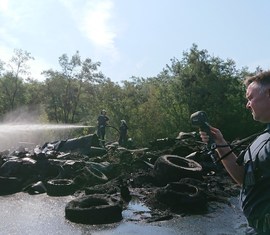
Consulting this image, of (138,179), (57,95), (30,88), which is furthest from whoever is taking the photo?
(30,88)

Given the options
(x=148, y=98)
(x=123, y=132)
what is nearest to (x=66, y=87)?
(x=148, y=98)

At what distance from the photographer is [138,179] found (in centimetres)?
1348

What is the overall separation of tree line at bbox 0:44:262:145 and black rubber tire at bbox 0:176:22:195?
2693cm

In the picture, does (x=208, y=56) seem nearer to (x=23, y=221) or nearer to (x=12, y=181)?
(x=12, y=181)

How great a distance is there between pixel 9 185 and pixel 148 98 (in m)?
44.2

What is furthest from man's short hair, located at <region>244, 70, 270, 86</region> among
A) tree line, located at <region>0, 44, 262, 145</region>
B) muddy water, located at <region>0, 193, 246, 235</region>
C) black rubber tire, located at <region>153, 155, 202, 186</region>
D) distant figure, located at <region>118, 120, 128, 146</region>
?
tree line, located at <region>0, 44, 262, 145</region>

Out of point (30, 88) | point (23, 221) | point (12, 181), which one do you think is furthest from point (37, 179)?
point (30, 88)

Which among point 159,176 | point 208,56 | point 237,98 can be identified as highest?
point 208,56

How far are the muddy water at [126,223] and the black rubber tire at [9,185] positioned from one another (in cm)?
219

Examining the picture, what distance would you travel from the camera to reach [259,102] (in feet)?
8.20

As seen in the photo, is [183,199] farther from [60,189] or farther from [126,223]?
[60,189]

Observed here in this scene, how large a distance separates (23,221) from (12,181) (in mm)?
4362

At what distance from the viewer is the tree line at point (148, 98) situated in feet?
132

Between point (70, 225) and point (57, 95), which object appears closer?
point (70, 225)
